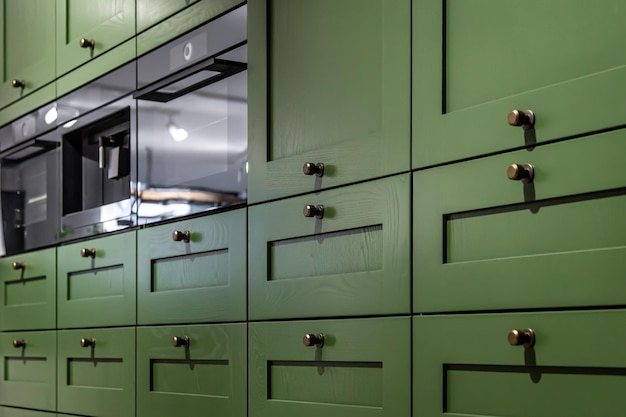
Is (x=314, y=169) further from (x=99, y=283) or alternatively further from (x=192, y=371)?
(x=99, y=283)

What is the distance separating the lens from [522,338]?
141 centimetres

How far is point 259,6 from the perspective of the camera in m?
2.06

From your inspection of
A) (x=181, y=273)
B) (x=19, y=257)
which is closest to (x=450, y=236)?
(x=181, y=273)

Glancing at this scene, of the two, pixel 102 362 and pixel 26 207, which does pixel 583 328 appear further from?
pixel 26 207

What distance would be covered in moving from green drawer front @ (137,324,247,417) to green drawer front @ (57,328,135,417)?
0.06 metres

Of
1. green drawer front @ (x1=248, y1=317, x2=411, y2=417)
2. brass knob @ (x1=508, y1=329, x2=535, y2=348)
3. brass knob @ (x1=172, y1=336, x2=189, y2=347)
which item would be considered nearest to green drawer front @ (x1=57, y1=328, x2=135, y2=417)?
Answer: brass knob @ (x1=172, y1=336, x2=189, y2=347)

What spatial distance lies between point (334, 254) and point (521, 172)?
0.50 metres

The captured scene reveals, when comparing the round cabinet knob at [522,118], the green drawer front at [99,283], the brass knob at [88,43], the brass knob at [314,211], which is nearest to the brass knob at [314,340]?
the brass knob at [314,211]

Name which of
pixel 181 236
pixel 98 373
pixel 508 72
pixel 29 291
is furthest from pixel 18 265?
pixel 508 72

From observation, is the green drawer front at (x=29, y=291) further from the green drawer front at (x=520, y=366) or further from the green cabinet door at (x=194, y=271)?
the green drawer front at (x=520, y=366)

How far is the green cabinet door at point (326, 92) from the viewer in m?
1.70

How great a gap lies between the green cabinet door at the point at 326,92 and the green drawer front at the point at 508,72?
57mm

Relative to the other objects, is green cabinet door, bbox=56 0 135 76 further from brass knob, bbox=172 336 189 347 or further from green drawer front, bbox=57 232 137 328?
brass knob, bbox=172 336 189 347

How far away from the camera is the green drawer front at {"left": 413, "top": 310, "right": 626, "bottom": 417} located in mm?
1311
